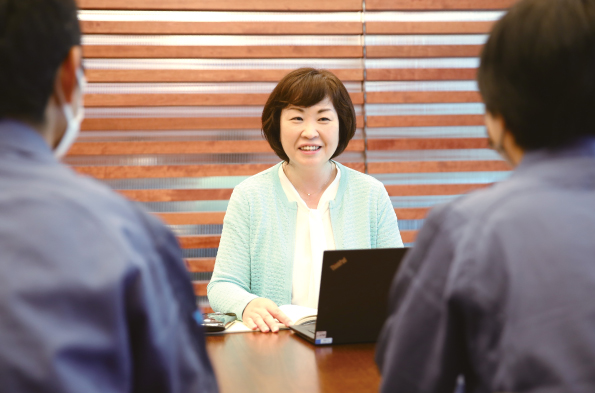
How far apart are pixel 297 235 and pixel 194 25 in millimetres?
1926

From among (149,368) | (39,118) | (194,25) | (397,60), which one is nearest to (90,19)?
(194,25)

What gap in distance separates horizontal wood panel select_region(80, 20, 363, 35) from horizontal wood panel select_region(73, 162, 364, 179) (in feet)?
2.90

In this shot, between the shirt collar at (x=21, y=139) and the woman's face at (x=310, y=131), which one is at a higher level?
the shirt collar at (x=21, y=139)

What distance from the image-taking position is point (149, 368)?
2.42ft

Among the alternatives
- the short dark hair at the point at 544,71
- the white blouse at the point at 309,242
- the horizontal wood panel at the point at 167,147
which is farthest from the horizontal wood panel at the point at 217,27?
the short dark hair at the point at 544,71

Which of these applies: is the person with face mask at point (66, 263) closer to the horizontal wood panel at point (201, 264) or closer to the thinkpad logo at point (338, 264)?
the thinkpad logo at point (338, 264)

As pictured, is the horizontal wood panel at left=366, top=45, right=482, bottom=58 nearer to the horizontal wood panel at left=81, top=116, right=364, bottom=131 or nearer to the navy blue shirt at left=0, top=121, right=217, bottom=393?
the horizontal wood panel at left=81, top=116, right=364, bottom=131

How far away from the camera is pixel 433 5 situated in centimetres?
390

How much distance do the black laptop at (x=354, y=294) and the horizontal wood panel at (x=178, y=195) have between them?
2245 mm

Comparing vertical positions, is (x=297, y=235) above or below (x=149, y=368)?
below

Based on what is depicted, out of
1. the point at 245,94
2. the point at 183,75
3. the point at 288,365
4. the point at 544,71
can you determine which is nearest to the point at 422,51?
the point at 245,94

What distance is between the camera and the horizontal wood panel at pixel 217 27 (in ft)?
12.2

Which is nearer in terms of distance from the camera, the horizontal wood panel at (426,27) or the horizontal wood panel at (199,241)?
the horizontal wood panel at (199,241)

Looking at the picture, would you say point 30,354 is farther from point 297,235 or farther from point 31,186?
point 297,235
